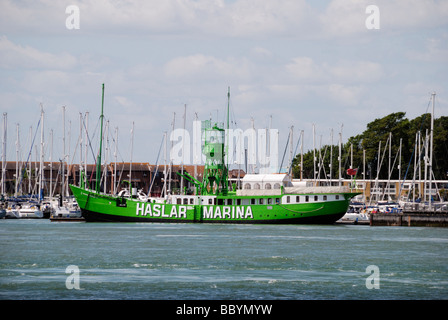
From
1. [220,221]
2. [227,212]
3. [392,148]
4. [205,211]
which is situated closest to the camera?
[227,212]

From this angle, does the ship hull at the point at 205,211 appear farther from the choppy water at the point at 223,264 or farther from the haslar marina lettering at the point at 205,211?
the choppy water at the point at 223,264

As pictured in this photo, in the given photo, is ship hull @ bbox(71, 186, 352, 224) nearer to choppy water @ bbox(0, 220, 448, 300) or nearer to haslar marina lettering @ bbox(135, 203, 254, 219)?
haslar marina lettering @ bbox(135, 203, 254, 219)

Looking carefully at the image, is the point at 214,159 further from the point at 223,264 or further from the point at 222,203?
the point at 223,264

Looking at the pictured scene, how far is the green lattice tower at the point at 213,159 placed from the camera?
2872 inches

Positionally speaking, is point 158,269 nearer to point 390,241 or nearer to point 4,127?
point 390,241

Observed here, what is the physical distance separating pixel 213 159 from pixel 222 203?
440cm

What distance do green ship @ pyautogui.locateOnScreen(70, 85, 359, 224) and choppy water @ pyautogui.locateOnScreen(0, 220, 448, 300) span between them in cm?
644

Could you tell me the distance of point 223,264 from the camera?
38031mm

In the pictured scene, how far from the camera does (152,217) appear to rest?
7325 cm

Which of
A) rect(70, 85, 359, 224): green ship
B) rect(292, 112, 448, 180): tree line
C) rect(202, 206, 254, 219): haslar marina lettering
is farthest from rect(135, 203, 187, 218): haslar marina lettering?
rect(292, 112, 448, 180): tree line

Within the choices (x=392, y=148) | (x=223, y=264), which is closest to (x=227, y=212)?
(x=223, y=264)

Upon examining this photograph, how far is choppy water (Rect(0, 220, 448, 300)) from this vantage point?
29.3 metres

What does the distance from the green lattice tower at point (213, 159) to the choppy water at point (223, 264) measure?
1155 centimetres
